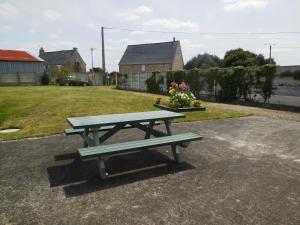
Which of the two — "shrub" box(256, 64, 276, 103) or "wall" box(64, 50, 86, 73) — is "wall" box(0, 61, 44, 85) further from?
"shrub" box(256, 64, 276, 103)

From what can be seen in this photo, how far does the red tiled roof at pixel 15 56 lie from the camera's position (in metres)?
42.2

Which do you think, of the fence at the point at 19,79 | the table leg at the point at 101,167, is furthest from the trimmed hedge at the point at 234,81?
the fence at the point at 19,79

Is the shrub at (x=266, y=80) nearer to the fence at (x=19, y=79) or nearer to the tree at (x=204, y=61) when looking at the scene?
the fence at (x=19, y=79)

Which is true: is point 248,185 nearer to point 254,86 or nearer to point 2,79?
point 254,86

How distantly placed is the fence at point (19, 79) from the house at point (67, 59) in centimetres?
2397

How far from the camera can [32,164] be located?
16.9 feet

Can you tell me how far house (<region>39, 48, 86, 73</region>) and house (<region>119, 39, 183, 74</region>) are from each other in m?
11.4

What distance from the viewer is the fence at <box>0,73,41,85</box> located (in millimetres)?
35338

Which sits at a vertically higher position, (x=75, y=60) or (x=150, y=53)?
(x=150, y=53)

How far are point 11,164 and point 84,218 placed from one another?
2635 millimetres

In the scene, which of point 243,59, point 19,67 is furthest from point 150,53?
point 19,67

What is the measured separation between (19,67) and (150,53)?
24.0 metres

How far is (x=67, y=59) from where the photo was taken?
6169 cm

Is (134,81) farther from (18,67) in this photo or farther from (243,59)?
(243,59)
